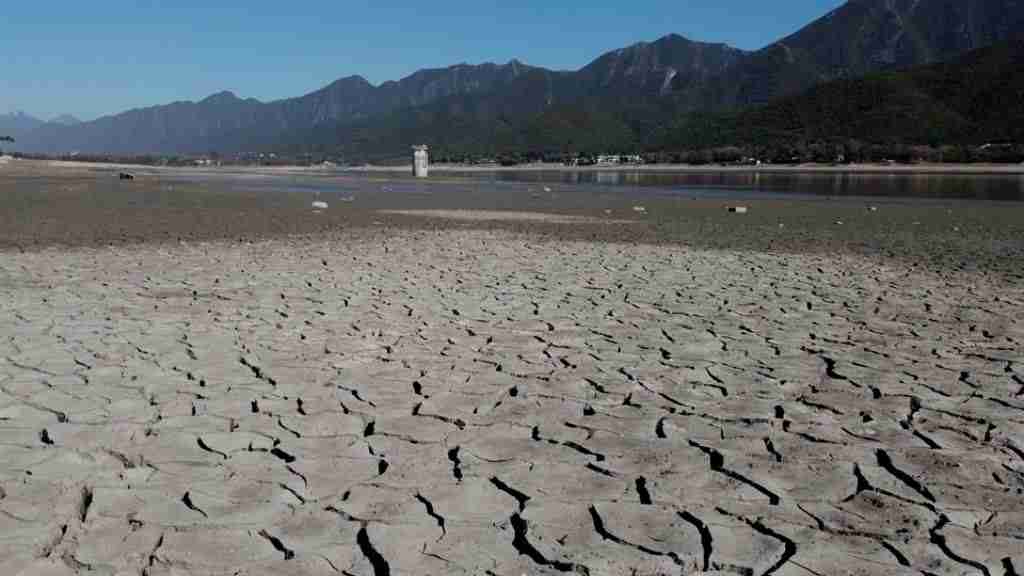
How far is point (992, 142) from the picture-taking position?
78.6m

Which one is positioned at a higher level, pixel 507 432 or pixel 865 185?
pixel 865 185

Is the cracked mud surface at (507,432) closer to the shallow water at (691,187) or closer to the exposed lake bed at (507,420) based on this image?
the exposed lake bed at (507,420)

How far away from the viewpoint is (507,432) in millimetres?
3777

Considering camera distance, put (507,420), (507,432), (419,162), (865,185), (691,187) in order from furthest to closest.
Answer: (419,162) < (865,185) < (691,187) < (507,420) < (507,432)

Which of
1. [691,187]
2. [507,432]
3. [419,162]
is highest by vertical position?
[419,162]

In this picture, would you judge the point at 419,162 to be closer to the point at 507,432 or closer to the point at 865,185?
the point at 865,185

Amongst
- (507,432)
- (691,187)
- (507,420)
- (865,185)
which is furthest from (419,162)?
(507,432)

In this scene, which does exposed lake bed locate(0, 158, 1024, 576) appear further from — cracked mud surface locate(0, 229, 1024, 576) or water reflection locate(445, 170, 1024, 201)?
water reflection locate(445, 170, 1024, 201)

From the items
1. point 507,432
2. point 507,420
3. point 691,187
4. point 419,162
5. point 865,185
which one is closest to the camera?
point 507,432

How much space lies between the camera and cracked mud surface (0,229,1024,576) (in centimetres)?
266

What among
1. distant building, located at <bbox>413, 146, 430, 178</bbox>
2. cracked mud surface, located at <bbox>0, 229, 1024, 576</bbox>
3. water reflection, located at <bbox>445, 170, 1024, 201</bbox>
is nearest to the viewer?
cracked mud surface, located at <bbox>0, 229, 1024, 576</bbox>

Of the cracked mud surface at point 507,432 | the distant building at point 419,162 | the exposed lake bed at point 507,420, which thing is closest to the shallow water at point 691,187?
the distant building at point 419,162

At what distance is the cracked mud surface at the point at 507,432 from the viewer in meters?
2.66

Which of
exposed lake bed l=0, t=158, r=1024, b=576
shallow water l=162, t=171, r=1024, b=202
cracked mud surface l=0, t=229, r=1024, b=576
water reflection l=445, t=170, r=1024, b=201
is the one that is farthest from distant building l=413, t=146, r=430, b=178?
cracked mud surface l=0, t=229, r=1024, b=576
